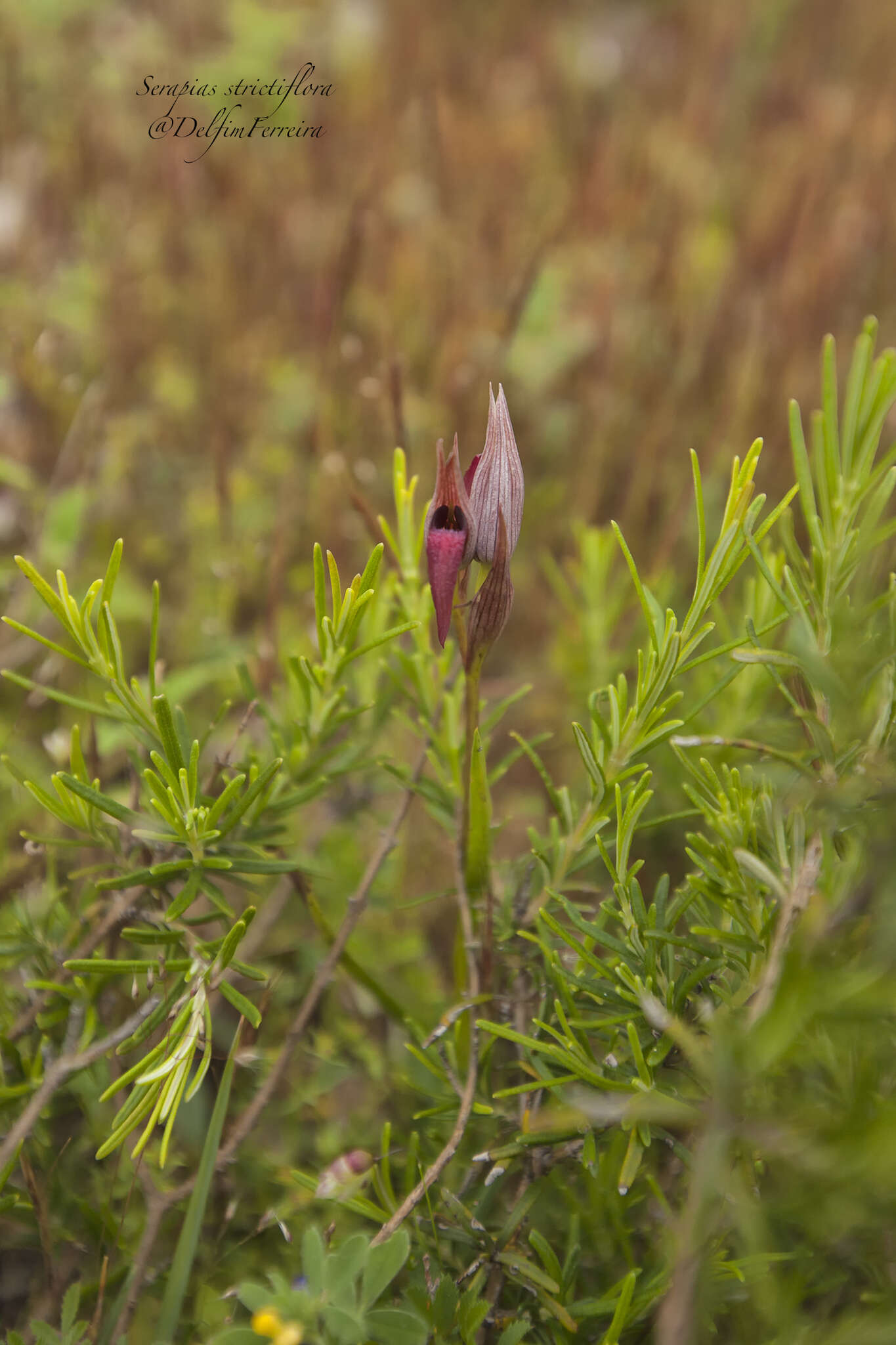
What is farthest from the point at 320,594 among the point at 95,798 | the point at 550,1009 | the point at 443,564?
the point at 550,1009

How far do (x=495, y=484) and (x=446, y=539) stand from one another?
2.4 inches

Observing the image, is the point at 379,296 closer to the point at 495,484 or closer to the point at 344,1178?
the point at 495,484

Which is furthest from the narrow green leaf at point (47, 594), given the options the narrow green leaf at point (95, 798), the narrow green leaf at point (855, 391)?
the narrow green leaf at point (855, 391)

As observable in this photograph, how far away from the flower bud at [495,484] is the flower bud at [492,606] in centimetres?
1

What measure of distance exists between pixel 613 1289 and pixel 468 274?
240 cm

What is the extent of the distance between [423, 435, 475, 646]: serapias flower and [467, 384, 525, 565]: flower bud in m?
0.01

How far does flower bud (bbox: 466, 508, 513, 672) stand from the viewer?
67 cm

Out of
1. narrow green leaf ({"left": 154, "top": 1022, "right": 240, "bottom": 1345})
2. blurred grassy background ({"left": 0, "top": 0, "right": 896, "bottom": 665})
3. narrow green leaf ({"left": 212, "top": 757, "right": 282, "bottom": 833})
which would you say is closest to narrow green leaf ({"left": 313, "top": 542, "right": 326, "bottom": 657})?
narrow green leaf ({"left": 212, "top": 757, "right": 282, "bottom": 833})

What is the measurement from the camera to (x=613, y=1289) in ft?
2.39

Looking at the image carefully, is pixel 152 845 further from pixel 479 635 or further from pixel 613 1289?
pixel 613 1289

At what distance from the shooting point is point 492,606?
698mm

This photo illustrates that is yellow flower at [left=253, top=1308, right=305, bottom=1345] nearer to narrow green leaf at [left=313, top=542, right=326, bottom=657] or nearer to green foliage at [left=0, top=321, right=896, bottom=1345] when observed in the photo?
green foliage at [left=0, top=321, right=896, bottom=1345]

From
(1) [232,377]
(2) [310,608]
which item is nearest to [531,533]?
(2) [310,608]

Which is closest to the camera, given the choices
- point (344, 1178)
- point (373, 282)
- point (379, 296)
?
point (344, 1178)
